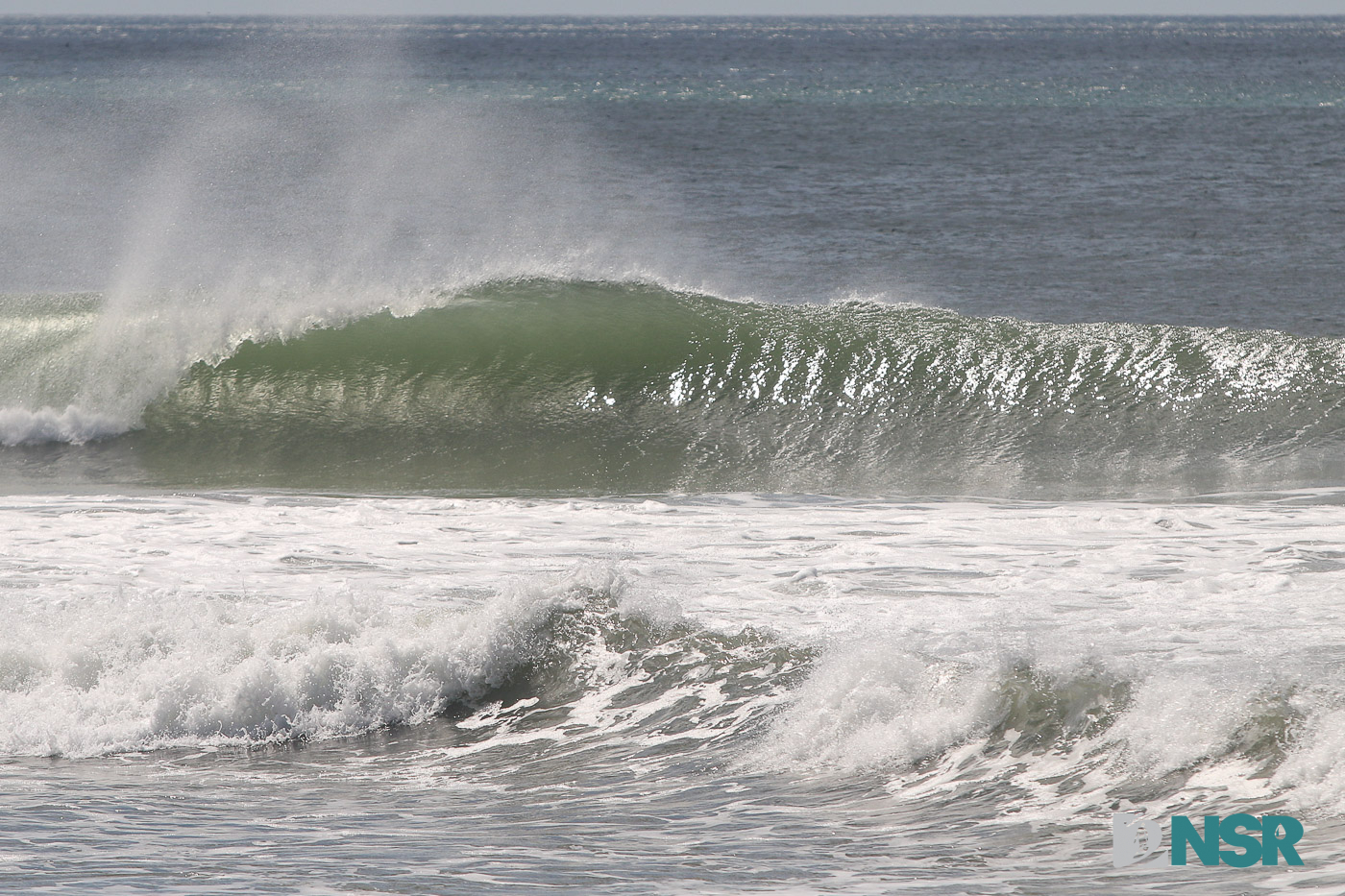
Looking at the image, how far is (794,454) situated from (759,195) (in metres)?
15.0

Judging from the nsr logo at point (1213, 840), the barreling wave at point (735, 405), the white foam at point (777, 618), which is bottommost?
the nsr logo at point (1213, 840)

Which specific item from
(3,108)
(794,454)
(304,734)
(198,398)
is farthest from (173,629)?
(3,108)

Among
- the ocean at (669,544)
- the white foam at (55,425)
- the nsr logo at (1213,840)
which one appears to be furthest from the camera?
the white foam at (55,425)

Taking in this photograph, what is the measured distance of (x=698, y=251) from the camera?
1867 centimetres

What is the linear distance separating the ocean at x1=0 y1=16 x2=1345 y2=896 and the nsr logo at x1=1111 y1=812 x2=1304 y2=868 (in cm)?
4

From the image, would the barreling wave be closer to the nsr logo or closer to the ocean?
the ocean

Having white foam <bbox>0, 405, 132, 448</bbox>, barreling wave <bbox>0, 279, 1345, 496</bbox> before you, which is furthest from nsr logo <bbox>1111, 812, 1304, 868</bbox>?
white foam <bbox>0, 405, 132, 448</bbox>

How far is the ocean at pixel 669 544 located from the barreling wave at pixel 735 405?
55 millimetres

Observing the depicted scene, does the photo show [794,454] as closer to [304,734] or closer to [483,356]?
[483,356]

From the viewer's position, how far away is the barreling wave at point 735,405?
984cm

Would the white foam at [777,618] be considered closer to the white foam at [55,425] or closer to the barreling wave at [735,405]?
the barreling wave at [735,405]

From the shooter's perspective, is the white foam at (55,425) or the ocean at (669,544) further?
the white foam at (55,425)

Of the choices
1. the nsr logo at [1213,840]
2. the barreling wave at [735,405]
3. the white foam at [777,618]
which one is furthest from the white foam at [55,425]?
the nsr logo at [1213,840]

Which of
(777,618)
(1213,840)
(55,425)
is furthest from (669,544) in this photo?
(55,425)
